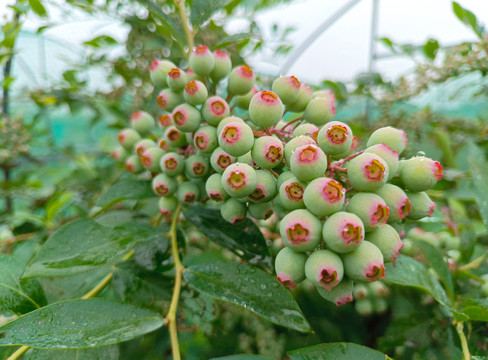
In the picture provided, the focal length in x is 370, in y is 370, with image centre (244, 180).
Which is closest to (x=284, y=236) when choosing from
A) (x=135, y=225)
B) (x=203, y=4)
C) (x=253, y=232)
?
(x=253, y=232)

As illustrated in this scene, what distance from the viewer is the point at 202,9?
71 cm

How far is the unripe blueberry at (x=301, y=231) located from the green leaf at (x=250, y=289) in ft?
0.31

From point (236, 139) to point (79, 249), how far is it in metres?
0.29

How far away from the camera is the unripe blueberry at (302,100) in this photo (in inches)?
24.1

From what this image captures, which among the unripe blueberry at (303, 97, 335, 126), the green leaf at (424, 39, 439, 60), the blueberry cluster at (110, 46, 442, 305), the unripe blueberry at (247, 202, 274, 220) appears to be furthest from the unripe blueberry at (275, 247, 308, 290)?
the green leaf at (424, 39, 439, 60)

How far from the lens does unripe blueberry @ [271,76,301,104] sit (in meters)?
0.58

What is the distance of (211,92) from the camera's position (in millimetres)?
676

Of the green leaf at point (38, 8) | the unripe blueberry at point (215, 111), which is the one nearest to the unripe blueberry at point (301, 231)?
the unripe blueberry at point (215, 111)

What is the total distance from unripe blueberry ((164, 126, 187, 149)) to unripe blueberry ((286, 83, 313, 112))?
194mm

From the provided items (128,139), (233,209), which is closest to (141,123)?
(128,139)

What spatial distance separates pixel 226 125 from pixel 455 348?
526 mm

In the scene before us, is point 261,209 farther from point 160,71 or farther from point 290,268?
point 160,71

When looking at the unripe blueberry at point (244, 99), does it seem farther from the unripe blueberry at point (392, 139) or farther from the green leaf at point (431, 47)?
the green leaf at point (431, 47)

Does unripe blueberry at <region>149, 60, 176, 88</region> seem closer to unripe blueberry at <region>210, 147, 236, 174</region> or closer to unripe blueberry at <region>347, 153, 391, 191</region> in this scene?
unripe blueberry at <region>210, 147, 236, 174</region>
